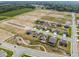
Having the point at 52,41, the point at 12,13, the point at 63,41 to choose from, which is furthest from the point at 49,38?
the point at 12,13

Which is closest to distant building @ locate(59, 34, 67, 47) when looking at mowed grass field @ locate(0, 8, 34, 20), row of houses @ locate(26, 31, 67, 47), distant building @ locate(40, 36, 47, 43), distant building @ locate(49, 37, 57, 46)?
row of houses @ locate(26, 31, 67, 47)

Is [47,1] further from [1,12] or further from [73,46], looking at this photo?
[73,46]

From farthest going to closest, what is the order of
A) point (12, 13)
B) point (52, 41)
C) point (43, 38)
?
point (12, 13)
point (43, 38)
point (52, 41)

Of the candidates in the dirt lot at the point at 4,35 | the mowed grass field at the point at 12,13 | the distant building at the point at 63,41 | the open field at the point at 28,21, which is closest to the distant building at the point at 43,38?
the open field at the point at 28,21

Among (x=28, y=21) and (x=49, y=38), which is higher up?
(x=28, y=21)

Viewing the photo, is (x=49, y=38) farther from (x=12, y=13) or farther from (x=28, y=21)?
(x=12, y=13)

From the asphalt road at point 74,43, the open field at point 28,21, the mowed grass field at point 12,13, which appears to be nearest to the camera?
the asphalt road at point 74,43

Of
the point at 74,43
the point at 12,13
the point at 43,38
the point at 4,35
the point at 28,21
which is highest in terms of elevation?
the point at 12,13

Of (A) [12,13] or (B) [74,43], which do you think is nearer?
(B) [74,43]

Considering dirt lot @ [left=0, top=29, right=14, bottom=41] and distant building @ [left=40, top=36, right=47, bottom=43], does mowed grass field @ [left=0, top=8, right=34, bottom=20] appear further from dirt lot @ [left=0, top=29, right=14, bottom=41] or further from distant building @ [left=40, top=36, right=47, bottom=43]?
distant building @ [left=40, top=36, right=47, bottom=43]

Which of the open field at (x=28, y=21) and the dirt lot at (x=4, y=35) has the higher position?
the open field at (x=28, y=21)

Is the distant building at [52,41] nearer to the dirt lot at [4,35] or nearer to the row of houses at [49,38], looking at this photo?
the row of houses at [49,38]

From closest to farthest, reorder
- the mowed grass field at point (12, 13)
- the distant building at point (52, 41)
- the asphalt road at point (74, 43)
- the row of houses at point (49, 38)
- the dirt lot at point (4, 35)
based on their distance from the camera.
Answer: the asphalt road at point (74, 43)
the distant building at point (52, 41)
the row of houses at point (49, 38)
the dirt lot at point (4, 35)
the mowed grass field at point (12, 13)

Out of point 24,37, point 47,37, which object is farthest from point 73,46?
point 24,37
